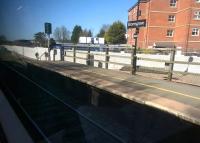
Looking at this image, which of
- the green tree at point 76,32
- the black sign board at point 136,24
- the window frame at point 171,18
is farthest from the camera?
the green tree at point 76,32

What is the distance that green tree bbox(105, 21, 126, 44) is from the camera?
5141 mm

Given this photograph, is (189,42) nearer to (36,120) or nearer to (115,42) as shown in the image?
(115,42)

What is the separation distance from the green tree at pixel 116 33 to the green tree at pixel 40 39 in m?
2.09

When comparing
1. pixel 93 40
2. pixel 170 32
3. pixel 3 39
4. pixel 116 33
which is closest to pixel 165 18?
pixel 170 32

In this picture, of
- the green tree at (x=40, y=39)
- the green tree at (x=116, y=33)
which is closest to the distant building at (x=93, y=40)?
the green tree at (x=116, y=33)

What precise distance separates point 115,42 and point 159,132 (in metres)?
1.89

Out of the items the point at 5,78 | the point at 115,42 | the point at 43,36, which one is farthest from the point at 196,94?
the point at 5,78

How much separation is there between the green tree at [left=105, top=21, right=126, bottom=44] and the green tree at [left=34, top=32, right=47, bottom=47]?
209 cm

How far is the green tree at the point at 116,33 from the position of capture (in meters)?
5.14

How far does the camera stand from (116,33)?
5188mm

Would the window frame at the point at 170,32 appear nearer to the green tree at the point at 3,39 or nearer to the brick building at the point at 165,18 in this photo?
the brick building at the point at 165,18

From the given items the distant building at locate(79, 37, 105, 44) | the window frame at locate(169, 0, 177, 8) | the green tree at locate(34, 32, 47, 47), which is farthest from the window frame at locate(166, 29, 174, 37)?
the green tree at locate(34, 32, 47, 47)

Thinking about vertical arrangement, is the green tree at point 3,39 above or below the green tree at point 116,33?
below

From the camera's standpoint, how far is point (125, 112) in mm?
6898
